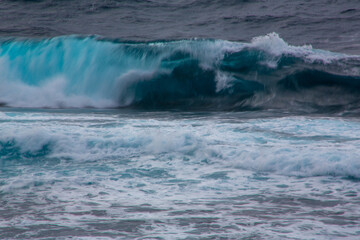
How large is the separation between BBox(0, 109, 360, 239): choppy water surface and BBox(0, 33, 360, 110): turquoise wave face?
230cm

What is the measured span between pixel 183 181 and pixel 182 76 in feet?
18.1

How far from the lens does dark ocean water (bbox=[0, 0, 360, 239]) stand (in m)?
2.79

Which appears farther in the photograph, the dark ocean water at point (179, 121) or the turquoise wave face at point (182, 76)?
the turquoise wave face at point (182, 76)

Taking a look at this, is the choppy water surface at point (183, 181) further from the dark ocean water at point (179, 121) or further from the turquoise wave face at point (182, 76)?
the turquoise wave face at point (182, 76)

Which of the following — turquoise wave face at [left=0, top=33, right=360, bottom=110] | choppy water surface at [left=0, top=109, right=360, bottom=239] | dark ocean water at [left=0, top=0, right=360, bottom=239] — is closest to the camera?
choppy water surface at [left=0, top=109, right=360, bottom=239]

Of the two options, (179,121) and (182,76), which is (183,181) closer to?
(179,121)

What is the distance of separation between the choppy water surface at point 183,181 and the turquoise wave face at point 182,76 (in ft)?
7.56

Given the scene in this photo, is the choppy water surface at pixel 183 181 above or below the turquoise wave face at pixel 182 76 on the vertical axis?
below

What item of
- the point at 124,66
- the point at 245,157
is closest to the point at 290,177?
the point at 245,157

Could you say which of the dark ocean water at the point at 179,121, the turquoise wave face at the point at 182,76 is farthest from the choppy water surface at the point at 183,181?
the turquoise wave face at the point at 182,76

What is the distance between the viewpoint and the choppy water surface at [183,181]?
2596 millimetres

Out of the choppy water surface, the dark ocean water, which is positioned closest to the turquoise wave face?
the dark ocean water

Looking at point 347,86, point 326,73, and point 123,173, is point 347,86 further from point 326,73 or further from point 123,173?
point 123,173

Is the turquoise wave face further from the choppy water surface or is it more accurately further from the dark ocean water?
the choppy water surface
